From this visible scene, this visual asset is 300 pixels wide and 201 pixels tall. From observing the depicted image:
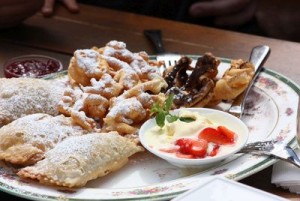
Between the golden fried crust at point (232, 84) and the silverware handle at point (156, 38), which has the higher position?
the golden fried crust at point (232, 84)

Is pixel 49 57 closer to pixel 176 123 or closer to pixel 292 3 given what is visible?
pixel 176 123

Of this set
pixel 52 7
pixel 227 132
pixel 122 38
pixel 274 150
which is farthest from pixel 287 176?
pixel 52 7

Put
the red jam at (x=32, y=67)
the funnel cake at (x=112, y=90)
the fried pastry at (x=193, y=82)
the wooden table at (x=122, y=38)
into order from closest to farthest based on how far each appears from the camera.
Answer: the funnel cake at (x=112, y=90), the fried pastry at (x=193, y=82), the red jam at (x=32, y=67), the wooden table at (x=122, y=38)

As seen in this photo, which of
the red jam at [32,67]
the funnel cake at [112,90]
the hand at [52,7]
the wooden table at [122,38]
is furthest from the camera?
the hand at [52,7]

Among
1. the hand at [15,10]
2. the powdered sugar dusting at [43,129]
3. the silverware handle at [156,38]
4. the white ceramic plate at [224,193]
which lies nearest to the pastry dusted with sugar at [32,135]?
the powdered sugar dusting at [43,129]

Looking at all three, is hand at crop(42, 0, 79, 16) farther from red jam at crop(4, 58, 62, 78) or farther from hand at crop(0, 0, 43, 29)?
red jam at crop(4, 58, 62, 78)

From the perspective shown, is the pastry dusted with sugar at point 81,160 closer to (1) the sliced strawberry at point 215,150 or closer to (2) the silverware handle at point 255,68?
(1) the sliced strawberry at point 215,150

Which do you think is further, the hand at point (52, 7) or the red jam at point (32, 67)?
the hand at point (52, 7)
